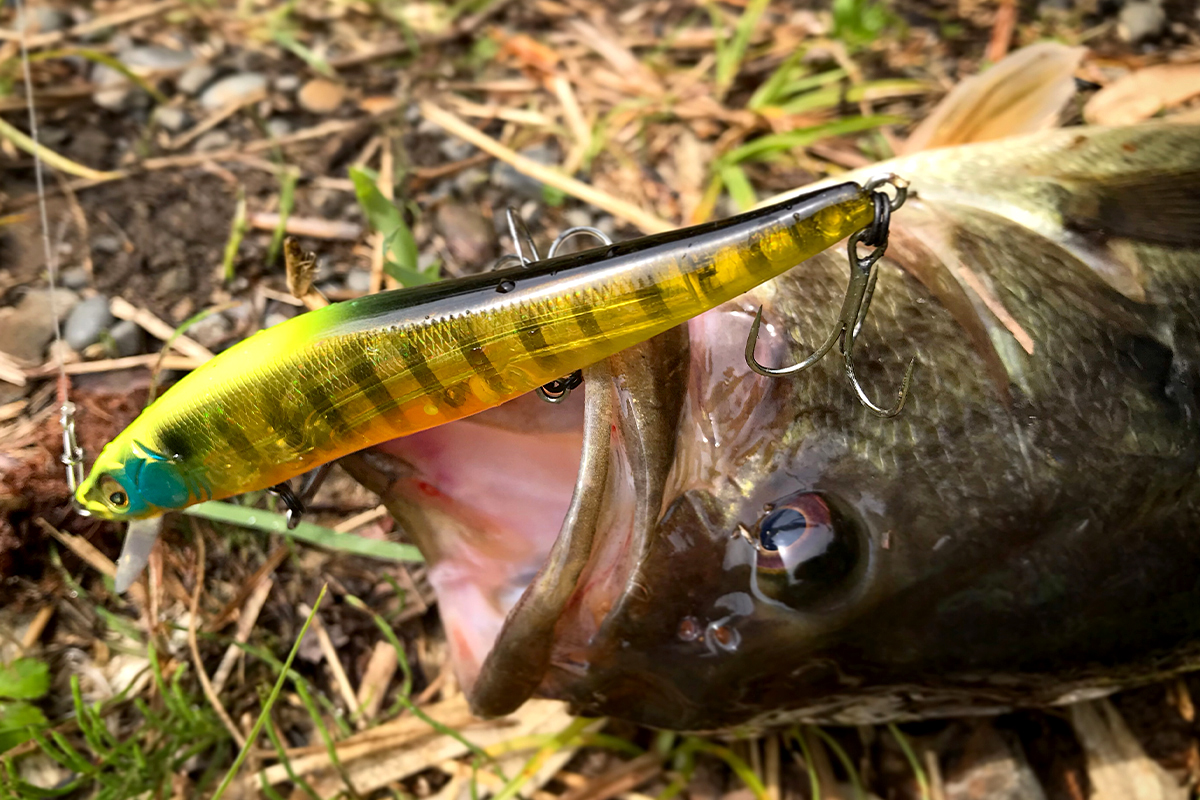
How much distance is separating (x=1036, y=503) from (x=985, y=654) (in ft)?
1.09

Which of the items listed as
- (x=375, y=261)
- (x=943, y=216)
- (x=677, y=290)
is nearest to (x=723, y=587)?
(x=677, y=290)

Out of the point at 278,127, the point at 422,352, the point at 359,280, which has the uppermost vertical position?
the point at 422,352

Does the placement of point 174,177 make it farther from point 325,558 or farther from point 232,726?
point 232,726

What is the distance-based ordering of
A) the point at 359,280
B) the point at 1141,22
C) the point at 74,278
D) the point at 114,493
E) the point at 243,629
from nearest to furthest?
the point at 114,493
the point at 243,629
the point at 74,278
the point at 359,280
the point at 1141,22

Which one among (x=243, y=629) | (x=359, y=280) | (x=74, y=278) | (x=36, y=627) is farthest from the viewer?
(x=359, y=280)

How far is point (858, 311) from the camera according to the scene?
1421mm

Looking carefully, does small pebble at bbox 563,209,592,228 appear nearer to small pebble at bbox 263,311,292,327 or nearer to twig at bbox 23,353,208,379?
small pebble at bbox 263,311,292,327

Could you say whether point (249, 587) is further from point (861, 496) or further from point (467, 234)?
point (861, 496)

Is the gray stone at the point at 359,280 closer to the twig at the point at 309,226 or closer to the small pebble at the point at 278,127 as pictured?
the twig at the point at 309,226

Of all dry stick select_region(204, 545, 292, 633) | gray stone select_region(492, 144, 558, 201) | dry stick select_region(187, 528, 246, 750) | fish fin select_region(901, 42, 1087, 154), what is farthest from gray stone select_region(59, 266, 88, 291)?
fish fin select_region(901, 42, 1087, 154)

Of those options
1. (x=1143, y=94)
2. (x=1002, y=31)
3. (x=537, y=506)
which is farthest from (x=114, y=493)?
(x=1002, y=31)

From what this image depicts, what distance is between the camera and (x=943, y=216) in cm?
183

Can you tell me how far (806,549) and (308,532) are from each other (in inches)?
60.1

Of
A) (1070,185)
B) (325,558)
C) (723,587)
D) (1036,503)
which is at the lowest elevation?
(325,558)
